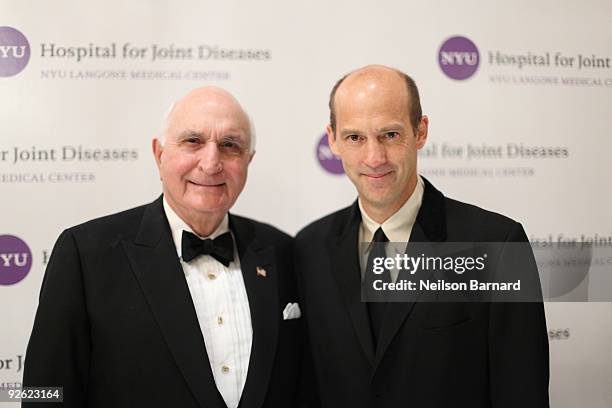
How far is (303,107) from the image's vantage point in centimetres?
259

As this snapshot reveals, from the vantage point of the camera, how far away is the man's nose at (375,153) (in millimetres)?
2078

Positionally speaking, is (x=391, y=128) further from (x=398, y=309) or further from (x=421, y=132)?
(x=398, y=309)

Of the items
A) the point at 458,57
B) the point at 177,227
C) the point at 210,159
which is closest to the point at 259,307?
the point at 177,227

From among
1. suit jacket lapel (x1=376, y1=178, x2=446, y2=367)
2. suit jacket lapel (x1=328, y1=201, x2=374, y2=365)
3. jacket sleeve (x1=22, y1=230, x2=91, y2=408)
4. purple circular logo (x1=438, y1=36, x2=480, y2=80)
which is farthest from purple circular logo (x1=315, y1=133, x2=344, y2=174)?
jacket sleeve (x1=22, y1=230, x2=91, y2=408)

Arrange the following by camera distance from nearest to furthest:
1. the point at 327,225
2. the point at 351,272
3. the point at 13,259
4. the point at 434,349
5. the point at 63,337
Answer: the point at 63,337 < the point at 434,349 < the point at 351,272 < the point at 327,225 < the point at 13,259

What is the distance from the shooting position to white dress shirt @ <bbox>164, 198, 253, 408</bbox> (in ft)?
6.51

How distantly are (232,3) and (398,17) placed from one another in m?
0.74

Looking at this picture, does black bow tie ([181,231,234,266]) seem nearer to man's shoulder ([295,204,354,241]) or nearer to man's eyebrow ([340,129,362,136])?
man's shoulder ([295,204,354,241])

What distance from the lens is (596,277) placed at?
264cm

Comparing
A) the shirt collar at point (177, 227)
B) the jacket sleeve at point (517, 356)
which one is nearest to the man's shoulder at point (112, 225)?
the shirt collar at point (177, 227)

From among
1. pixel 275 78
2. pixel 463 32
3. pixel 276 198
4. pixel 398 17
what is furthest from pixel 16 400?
pixel 463 32

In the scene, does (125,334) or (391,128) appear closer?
(125,334)

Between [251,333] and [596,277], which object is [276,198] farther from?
[596,277]

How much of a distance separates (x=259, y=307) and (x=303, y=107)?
0.96 m
